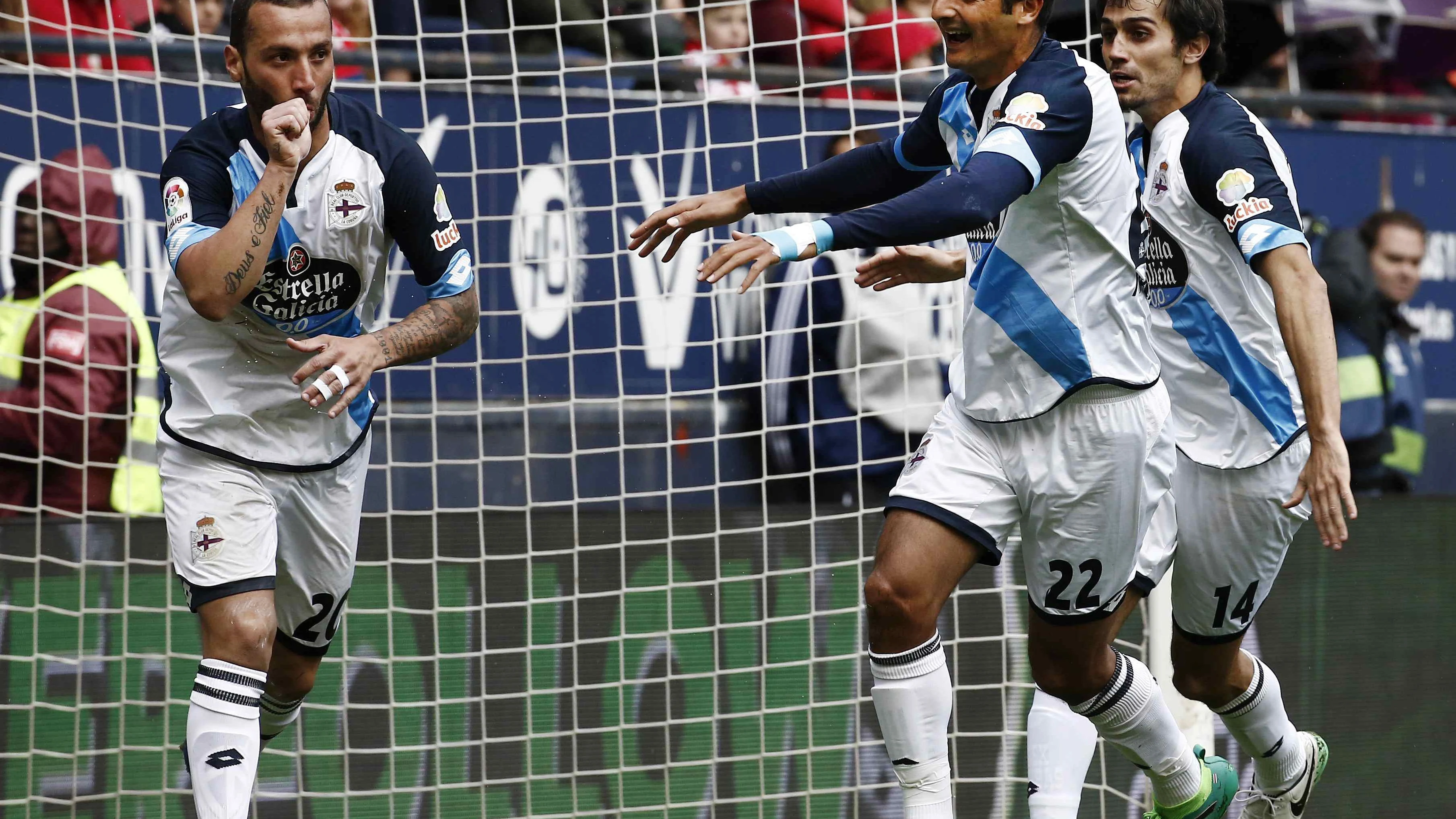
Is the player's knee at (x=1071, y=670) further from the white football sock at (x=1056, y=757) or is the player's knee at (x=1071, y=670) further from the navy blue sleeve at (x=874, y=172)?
the navy blue sleeve at (x=874, y=172)

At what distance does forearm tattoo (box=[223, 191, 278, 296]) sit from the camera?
3836mm

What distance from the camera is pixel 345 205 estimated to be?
4164mm

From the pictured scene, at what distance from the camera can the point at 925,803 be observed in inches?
159

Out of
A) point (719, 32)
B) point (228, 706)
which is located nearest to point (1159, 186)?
point (228, 706)

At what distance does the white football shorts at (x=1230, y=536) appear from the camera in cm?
475

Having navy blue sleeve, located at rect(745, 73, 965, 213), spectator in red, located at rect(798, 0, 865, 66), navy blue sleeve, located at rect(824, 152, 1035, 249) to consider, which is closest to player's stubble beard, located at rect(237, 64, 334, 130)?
navy blue sleeve, located at rect(745, 73, 965, 213)

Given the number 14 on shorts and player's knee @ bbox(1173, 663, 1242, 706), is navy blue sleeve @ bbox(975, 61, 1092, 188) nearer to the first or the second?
the number 14 on shorts

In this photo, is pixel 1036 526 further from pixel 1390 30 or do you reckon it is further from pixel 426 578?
pixel 1390 30

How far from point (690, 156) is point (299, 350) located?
2.76 meters

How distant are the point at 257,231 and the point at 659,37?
3.44 m

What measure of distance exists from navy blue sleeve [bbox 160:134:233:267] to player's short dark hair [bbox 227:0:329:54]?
0.80 feet

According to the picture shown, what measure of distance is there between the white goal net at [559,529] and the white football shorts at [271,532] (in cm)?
97

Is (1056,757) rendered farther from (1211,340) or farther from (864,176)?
(864,176)

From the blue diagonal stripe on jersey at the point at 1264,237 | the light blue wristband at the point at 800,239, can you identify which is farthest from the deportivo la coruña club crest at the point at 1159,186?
the light blue wristband at the point at 800,239
